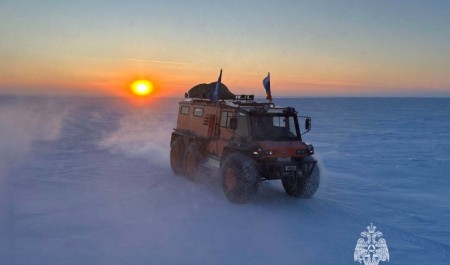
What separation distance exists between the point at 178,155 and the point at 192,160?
1329 mm

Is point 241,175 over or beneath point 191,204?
over

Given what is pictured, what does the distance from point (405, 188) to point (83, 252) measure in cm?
969

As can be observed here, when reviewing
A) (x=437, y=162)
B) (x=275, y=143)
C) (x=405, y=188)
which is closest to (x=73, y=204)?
(x=275, y=143)

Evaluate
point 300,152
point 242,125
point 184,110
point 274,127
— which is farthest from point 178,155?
point 300,152

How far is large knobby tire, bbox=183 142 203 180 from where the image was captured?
11.6 m

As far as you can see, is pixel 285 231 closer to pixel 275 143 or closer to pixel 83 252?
pixel 275 143

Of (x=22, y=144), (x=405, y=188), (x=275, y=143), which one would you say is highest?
(x=275, y=143)

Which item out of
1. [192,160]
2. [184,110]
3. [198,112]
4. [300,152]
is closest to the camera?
[300,152]

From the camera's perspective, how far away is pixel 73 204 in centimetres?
911

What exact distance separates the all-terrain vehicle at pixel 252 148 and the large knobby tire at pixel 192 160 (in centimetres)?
3

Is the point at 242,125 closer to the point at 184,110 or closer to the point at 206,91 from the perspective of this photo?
the point at 206,91

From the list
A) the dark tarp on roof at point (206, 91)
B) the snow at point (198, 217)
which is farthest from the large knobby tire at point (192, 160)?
the dark tarp on roof at point (206, 91)

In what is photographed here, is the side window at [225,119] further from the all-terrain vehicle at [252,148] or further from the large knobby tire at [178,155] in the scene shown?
the large knobby tire at [178,155]

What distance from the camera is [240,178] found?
901 centimetres
